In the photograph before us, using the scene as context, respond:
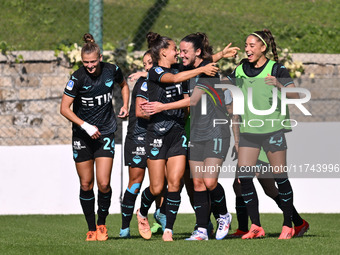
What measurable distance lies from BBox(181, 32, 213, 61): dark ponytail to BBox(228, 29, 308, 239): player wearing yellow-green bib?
356 millimetres

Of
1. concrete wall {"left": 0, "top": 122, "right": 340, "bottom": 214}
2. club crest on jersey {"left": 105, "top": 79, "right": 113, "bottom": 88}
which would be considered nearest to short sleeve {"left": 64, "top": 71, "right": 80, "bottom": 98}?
club crest on jersey {"left": 105, "top": 79, "right": 113, "bottom": 88}

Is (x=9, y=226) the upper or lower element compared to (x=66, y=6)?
lower

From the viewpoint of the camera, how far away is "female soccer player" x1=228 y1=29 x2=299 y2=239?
7484 mm

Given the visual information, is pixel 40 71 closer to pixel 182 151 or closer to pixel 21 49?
pixel 21 49

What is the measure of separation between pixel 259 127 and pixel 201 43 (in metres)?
1.05

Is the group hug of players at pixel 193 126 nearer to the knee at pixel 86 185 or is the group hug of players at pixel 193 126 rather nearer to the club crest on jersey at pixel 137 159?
the knee at pixel 86 185

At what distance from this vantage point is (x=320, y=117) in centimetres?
1280

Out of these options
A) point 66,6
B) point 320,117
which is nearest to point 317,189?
point 320,117

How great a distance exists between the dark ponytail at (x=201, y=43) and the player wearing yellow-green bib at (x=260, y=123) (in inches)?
14.0

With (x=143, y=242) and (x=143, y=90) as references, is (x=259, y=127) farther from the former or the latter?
(x=143, y=242)

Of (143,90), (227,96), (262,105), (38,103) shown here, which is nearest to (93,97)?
(143,90)

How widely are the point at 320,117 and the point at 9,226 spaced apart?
5816 mm

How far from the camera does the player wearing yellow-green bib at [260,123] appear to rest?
7477 mm

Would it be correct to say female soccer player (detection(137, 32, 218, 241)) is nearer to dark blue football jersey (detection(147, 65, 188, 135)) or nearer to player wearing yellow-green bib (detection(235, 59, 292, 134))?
dark blue football jersey (detection(147, 65, 188, 135))
